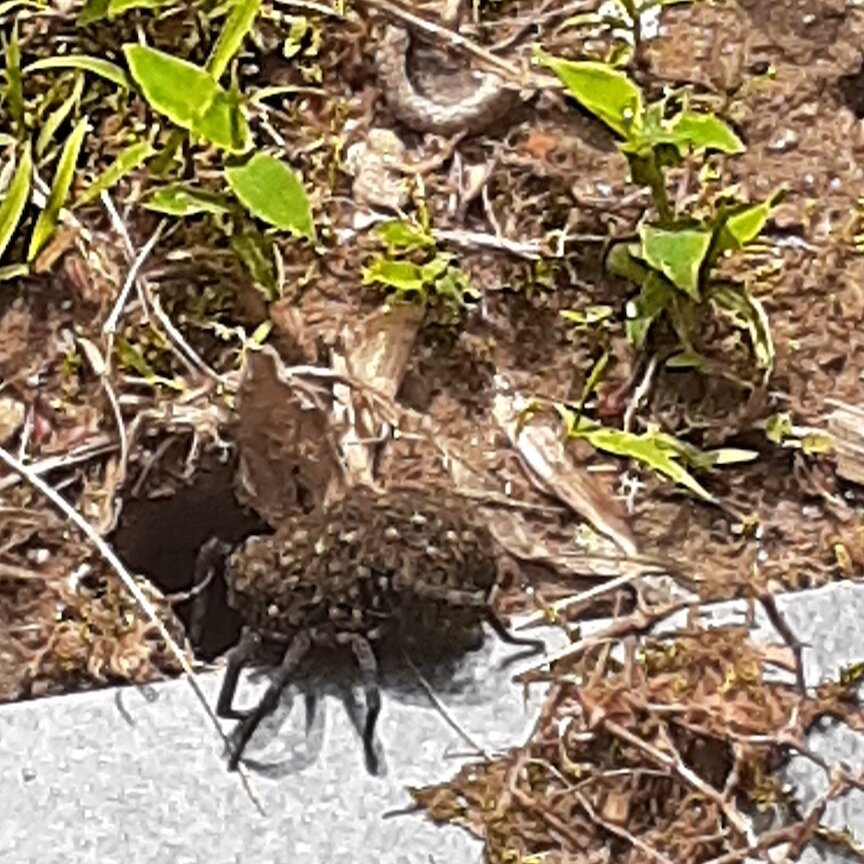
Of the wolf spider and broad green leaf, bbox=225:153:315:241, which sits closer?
the wolf spider

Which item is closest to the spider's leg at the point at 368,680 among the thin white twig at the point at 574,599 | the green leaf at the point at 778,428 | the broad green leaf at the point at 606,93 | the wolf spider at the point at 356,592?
the wolf spider at the point at 356,592

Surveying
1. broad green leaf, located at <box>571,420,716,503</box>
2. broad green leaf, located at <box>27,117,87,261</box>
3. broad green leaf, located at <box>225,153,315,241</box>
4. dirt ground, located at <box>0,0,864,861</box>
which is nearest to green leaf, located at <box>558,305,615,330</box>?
dirt ground, located at <box>0,0,864,861</box>

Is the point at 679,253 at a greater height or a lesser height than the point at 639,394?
greater

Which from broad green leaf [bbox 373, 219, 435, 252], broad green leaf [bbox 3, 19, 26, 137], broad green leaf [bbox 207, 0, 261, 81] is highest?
broad green leaf [bbox 207, 0, 261, 81]

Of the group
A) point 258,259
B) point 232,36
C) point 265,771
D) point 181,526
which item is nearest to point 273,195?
point 258,259

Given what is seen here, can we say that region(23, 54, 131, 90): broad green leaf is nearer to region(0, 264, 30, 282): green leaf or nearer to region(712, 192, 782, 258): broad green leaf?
region(0, 264, 30, 282): green leaf

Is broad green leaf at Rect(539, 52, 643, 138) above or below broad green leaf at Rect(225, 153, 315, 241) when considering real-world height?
above

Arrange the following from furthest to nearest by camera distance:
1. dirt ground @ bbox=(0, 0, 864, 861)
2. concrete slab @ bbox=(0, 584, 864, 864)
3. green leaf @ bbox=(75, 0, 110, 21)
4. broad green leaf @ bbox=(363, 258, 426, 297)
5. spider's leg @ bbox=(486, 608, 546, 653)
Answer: green leaf @ bbox=(75, 0, 110, 21)
broad green leaf @ bbox=(363, 258, 426, 297)
dirt ground @ bbox=(0, 0, 864, 861)
spider's leg @ bbox=(486, 608, 546, 653)
concrete slab @ bbox=(0, 584, 864, 864)

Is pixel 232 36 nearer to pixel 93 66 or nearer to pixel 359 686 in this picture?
pixel 93 66
